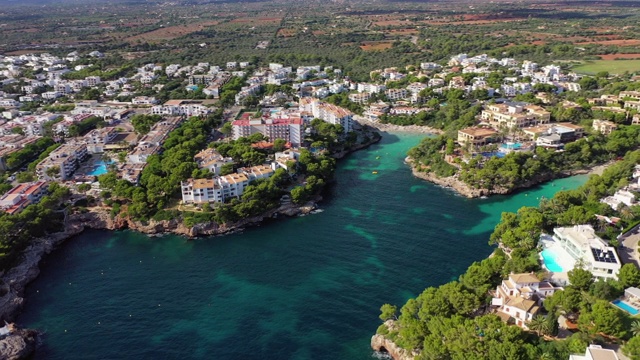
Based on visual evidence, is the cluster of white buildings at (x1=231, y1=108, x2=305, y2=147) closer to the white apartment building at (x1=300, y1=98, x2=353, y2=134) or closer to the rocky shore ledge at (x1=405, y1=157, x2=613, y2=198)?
the white apartment building at (x1=300, y1=98, x2=353, y2=134)

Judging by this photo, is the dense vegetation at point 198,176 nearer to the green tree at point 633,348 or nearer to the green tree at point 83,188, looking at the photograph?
the green tree at point 83,188

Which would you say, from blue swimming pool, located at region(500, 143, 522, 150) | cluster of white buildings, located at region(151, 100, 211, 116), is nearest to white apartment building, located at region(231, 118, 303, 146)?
cluster of white buildings, located at region(151, 100, 211, 116)

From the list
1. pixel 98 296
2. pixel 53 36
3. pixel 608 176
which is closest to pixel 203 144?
pixel 98 296

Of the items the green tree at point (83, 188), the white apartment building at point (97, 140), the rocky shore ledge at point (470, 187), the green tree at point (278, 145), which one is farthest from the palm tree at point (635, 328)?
the white apartment building at point (97, 140)

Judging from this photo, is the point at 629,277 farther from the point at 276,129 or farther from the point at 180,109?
the point at 180,109

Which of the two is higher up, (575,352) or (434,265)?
(575,352)

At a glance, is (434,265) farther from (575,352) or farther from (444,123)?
(444,123)

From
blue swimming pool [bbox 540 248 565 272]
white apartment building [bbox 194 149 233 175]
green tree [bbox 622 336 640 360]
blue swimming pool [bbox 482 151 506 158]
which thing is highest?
green tree [bbox 622 336 640 360]

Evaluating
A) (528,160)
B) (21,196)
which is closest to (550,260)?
(528,160)
